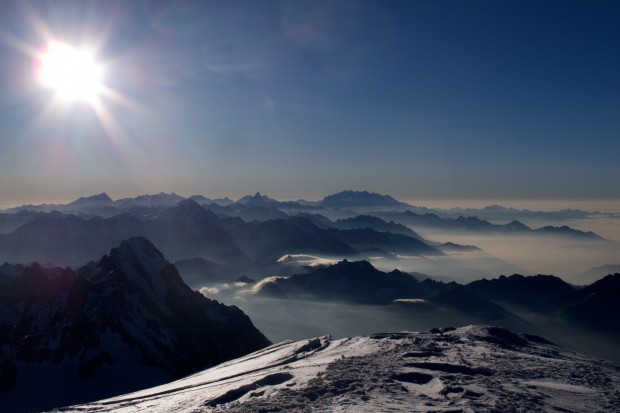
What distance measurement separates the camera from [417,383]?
79438 mm

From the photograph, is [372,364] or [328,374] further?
[372,364]

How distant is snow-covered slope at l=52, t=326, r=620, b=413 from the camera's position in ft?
227

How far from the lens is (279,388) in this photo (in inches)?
3164

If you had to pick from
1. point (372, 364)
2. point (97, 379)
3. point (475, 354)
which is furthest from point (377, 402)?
point (97, 379)

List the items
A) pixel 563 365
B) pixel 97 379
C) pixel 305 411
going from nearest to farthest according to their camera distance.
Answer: pixel 305 411 < pixel 563 365 < pixel 97 379

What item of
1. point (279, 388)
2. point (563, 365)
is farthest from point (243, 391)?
point (563, 365)

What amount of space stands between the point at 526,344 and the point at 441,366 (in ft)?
143

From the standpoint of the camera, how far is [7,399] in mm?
183375

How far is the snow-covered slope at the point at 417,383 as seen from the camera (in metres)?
69.1

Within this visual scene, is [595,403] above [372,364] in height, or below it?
below

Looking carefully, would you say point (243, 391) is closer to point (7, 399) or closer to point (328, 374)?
point (328, 374)

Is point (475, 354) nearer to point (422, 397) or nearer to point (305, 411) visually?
point (422, 397)

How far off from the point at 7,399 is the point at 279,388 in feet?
517

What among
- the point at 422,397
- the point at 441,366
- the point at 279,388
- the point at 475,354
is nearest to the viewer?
the point at 422,397
